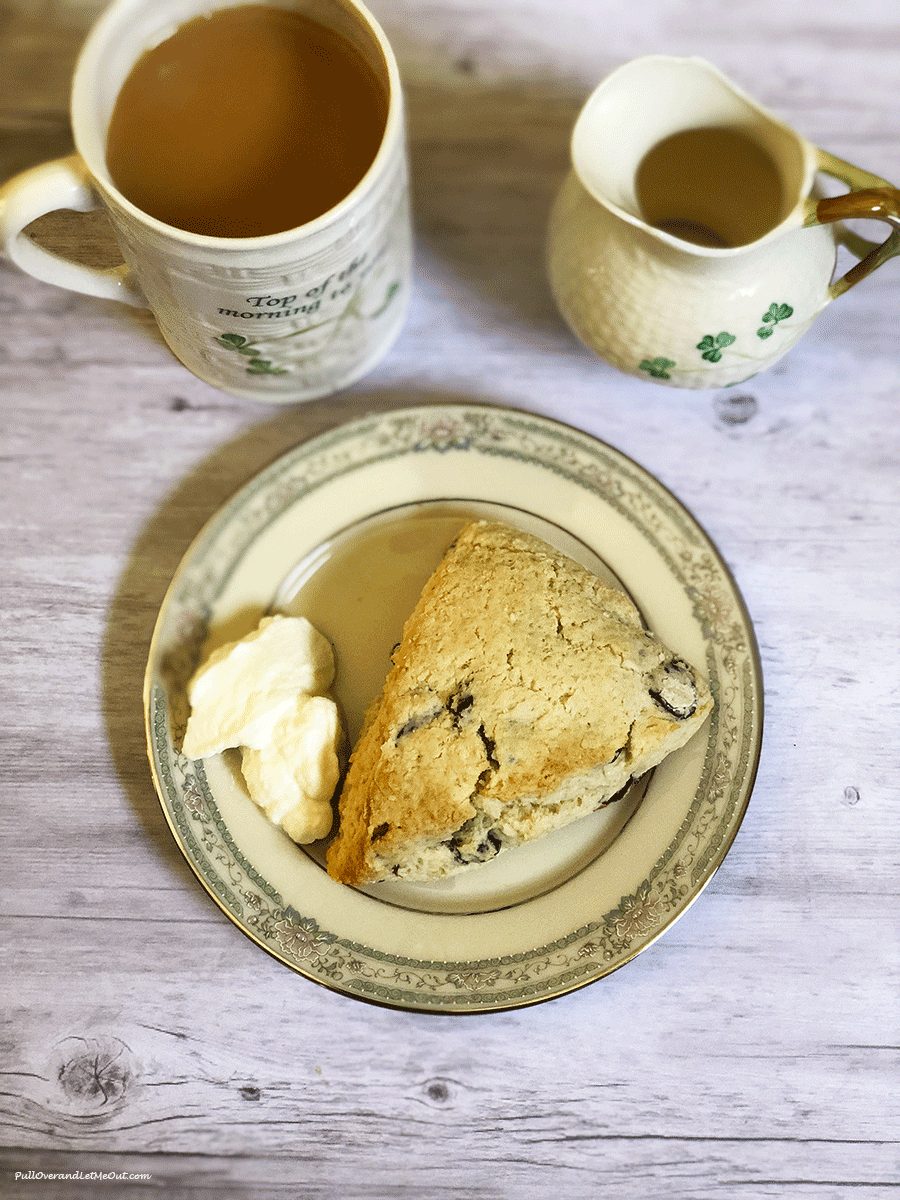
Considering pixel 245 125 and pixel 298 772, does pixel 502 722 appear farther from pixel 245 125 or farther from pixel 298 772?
pixel 245 125

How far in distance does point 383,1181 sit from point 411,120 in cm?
119

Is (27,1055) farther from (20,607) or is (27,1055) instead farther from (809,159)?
(809,159)

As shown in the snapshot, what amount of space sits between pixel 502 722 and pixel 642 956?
31 cm

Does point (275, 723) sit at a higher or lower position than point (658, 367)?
lower

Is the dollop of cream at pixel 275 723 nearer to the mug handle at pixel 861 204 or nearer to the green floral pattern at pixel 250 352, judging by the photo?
the green floral pattern at pixel 250 352

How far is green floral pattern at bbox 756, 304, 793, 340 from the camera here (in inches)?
35.7

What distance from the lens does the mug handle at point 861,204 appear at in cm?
82

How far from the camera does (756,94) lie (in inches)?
45.6

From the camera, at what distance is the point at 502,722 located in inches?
34.4

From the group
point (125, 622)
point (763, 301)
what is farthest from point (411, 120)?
point (125, 622)

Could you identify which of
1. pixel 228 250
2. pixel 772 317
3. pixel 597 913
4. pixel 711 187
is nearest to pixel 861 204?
pixel 772 317

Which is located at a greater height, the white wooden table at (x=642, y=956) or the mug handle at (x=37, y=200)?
the mug handle at (x=37, y=200)

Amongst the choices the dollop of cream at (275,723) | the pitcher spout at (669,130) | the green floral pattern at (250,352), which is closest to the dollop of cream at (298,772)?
the dollop of cream at (275,723)

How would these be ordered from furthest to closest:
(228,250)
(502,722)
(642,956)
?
(642,956), (502,722), (228,250)
